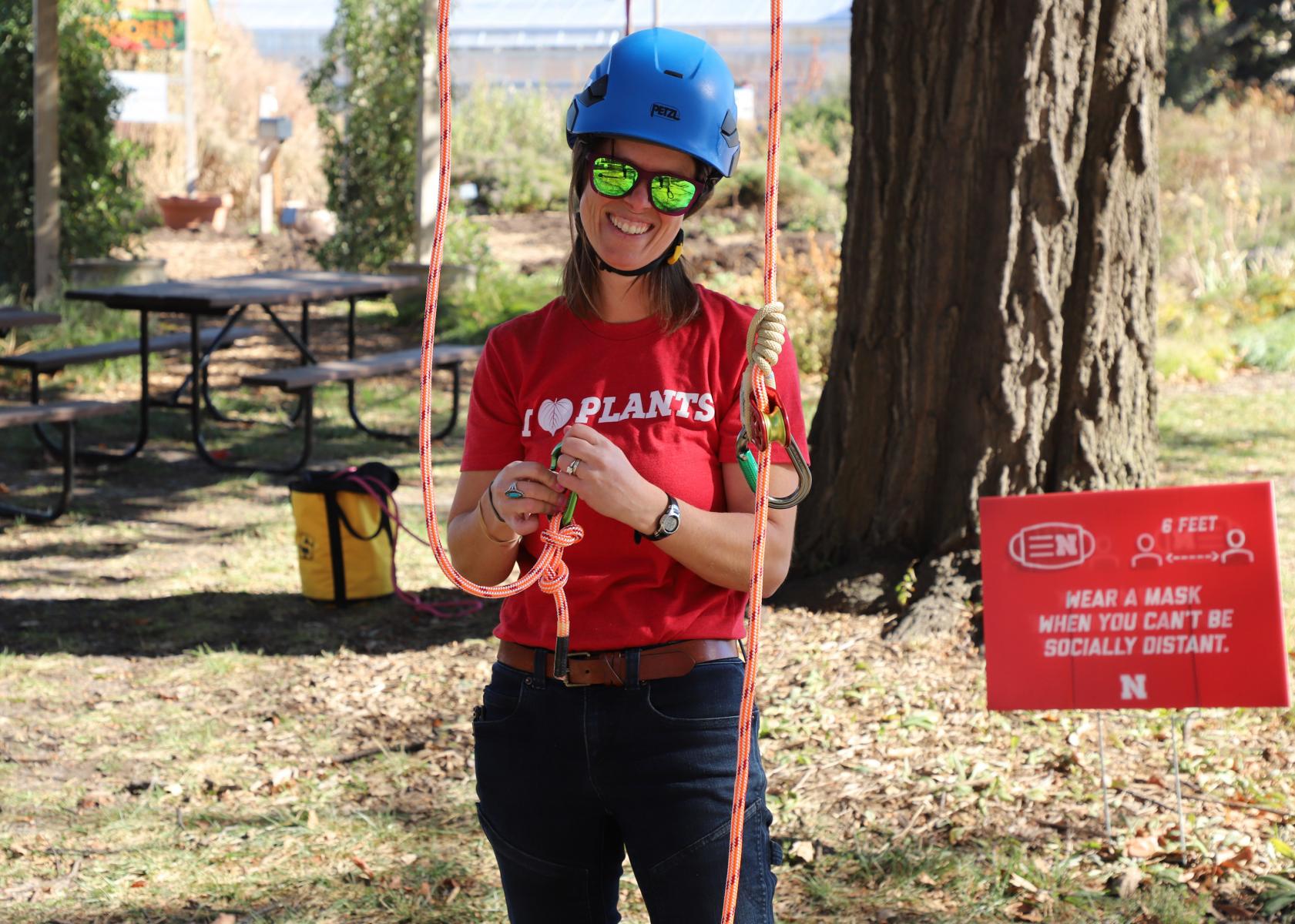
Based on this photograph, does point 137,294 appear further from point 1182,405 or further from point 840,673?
point 1182,405

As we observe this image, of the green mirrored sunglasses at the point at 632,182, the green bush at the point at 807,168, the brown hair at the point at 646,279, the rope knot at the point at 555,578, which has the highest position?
the green bush at the point at 807,168

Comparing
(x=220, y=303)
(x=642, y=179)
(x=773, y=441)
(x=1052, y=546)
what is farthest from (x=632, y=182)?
(x=220, y=303)

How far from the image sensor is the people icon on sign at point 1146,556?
138 inches

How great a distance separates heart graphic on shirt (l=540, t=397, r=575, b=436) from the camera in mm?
1941

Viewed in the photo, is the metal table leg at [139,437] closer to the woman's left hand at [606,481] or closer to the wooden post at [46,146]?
the wooden post at [46,146]

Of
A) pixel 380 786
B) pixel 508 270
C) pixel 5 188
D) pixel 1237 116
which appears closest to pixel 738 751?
pixel 380 786

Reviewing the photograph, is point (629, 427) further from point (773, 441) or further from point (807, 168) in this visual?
point (807, 168)

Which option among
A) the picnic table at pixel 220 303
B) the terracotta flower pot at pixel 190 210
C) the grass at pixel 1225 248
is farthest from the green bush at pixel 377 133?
the grass at pixel 1225 248

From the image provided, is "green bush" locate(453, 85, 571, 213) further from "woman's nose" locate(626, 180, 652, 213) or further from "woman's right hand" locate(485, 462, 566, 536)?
"woman's right hand" locate(485, 462, 566, 536)

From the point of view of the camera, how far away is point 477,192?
19.1 meters

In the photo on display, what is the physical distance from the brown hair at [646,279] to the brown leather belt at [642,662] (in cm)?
44

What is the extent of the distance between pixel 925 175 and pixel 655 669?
10.2 ft

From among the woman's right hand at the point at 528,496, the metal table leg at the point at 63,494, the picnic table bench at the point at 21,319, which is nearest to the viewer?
the woman's right hand at the point at 528,496

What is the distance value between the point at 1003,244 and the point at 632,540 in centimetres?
291
